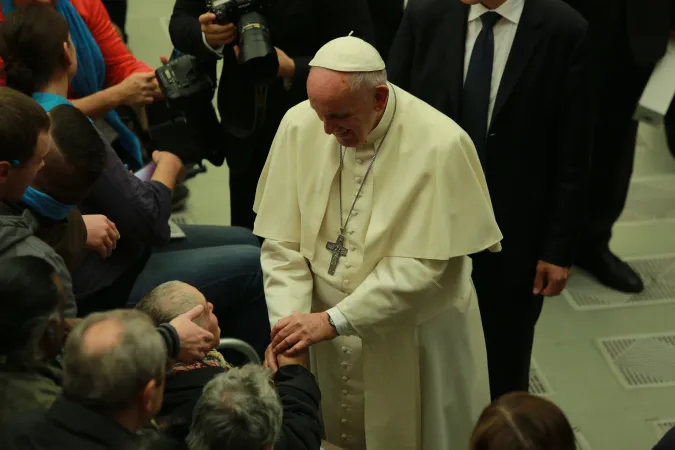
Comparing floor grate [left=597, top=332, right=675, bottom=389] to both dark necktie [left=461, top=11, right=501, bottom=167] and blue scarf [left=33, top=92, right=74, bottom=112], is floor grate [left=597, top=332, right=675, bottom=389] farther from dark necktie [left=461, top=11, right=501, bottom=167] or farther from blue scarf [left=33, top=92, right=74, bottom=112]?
blue scarf [left=33, top=92, right=74, bottom=112]

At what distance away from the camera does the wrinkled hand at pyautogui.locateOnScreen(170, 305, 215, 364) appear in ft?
7.36

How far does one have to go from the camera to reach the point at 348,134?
253 cm

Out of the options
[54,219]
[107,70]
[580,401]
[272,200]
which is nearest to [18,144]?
[54,219]

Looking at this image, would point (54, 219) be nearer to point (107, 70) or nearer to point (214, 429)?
point (214, 429)

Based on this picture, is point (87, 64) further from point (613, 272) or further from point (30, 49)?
point (613, 272)

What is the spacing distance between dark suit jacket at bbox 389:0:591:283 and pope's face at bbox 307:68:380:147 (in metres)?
0.63

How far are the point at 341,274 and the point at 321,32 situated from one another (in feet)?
4.19

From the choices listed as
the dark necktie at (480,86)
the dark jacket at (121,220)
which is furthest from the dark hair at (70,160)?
the dark necktie at (480,86)

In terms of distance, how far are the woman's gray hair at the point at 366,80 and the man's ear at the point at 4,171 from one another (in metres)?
0.93

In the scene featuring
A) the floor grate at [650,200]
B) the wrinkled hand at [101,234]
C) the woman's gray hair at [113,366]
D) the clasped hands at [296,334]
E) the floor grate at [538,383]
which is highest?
the woman's gray hair at [113,366]

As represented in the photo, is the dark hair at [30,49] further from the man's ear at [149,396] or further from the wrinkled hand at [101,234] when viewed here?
the man's ear at [149,396]

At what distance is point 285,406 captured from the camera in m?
2.26

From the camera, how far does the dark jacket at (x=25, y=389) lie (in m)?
1.94

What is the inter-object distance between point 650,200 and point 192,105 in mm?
3017
